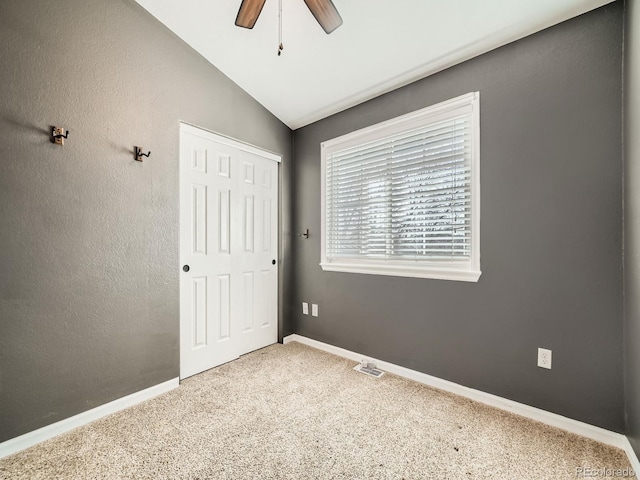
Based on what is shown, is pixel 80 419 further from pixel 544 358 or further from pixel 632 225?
pixel 632 225

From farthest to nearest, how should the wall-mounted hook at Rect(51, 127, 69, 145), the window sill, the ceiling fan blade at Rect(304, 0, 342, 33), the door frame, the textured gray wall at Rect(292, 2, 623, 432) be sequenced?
the door frame → the window sill → the wall-mounted hook at Rect(51, 127, 69, 145) → the textured gray wall at Rect(292, 2, 623, 432) → the ceiling fan blade at Rect(304, 0, 342, 33)

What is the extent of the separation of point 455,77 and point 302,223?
6.58ft

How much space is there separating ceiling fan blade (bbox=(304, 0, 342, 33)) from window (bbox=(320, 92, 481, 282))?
3.43ft

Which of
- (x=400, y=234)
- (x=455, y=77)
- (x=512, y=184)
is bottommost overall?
(x=400, y=234)

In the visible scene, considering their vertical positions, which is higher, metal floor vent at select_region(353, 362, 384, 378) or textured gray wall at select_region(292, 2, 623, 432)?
textured gray wall at select_region(292, 2, 623, 432)

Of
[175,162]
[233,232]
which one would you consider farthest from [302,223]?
[175,162]

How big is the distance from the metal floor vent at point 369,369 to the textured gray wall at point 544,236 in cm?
31

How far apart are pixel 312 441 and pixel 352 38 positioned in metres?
2.68

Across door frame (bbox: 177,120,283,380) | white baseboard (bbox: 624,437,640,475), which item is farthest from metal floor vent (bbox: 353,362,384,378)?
white baseboard (bbox: 624,437,640,475)

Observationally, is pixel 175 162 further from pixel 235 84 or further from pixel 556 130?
pixel 556 130

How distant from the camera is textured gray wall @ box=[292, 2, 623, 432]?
167 cm

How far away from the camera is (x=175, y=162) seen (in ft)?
7.86

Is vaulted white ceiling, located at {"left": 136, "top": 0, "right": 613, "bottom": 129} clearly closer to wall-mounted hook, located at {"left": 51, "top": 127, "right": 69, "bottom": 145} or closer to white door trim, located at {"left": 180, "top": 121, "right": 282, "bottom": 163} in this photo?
white door trim, located at {"left": 180, "top": 121, "right": 282, "bottom": 163}

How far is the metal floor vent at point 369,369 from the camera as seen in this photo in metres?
2.55
